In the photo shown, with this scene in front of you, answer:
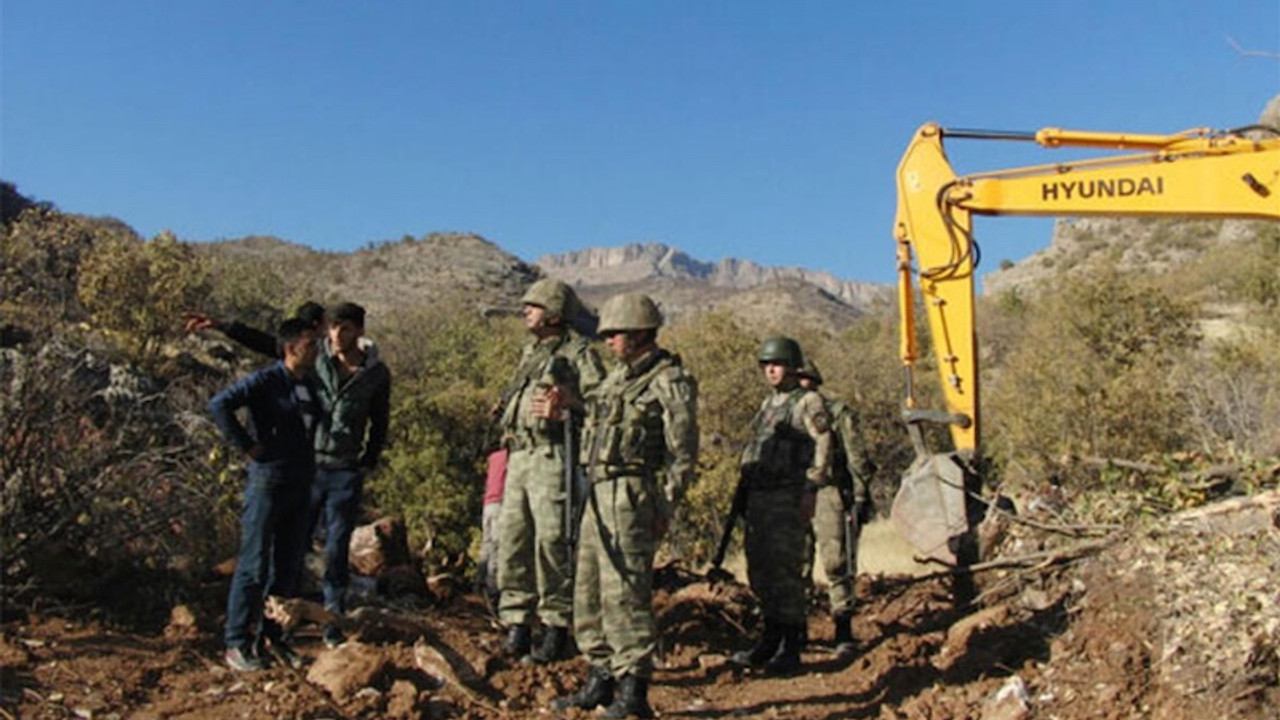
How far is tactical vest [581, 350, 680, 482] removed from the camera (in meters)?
4.90

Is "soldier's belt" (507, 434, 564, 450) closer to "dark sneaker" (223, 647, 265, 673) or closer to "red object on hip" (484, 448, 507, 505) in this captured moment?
"red object on hip" (484, 448, 507, 505)

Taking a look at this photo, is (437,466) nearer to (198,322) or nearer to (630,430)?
(198,322)

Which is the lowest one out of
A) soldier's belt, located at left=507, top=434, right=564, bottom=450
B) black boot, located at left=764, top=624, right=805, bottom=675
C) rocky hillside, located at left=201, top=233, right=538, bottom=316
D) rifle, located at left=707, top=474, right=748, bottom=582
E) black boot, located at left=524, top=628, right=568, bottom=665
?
black boot, located at left=764, top=624, right=805, bottom=675

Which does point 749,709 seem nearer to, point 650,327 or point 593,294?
point 650,327

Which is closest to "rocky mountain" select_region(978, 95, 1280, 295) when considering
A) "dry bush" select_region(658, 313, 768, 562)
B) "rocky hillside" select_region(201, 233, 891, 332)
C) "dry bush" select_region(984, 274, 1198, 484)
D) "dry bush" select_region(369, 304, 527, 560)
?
"rocky hillside" select_region(201, 233, 891, 332)

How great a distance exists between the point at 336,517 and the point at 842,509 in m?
3.58

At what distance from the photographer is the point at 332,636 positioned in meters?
5.42

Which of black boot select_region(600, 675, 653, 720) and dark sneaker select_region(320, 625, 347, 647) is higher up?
dark sneaker select_region(320, 625, 347, 647)

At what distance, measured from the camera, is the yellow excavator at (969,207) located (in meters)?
6.79

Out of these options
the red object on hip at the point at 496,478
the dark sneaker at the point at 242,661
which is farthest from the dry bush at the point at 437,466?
the dark sneaker at the point at 242,661

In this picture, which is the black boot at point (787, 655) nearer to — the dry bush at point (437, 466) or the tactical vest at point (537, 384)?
the tactical vest at point (537, 384)

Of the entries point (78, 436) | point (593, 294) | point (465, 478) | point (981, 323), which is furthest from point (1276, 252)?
point (593, 294)

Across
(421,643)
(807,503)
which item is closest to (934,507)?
(807,503)

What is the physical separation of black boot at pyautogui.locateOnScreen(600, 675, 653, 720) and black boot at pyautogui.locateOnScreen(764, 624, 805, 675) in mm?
1587
